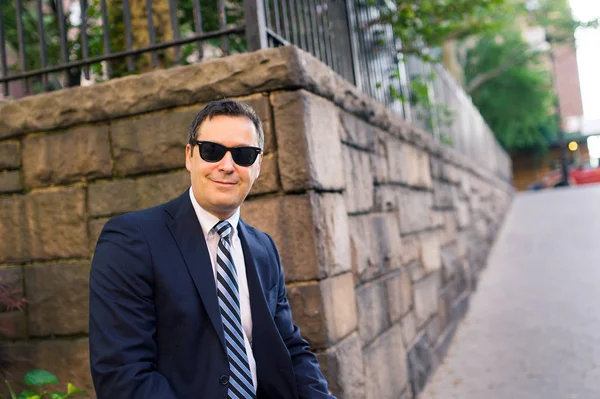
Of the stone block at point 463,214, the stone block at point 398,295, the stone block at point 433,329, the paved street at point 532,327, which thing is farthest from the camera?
the stone block at point 463,214

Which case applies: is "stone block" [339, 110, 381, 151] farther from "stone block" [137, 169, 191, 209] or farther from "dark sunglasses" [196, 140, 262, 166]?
"dark sunglasses" [196, 140, 262, 166]

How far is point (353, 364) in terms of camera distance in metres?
3.34

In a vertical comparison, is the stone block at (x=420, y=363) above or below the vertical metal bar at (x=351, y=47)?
below

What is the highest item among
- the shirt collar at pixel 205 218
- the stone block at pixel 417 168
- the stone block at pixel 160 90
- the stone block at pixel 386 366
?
the stone block at pixel 160 90

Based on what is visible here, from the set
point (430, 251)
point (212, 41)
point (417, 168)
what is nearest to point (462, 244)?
point (430, 251)

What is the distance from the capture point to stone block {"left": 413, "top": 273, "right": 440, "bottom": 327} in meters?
5.23

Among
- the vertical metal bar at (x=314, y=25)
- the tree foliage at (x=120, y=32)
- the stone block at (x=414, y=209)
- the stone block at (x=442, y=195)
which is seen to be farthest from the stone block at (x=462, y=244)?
the vertical metal bar at (x=314, y=25)

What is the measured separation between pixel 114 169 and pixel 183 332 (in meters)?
1.60

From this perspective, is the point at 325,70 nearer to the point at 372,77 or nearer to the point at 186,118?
the point at 186,118

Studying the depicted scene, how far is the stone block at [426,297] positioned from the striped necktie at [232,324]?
3198mm

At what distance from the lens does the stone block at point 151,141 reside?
327cm

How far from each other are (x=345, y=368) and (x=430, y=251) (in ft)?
9.82

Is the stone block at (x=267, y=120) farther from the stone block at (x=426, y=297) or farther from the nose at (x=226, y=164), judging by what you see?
the stone block at (x=426, y=297)

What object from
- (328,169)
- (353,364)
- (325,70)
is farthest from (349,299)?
(325,70)
